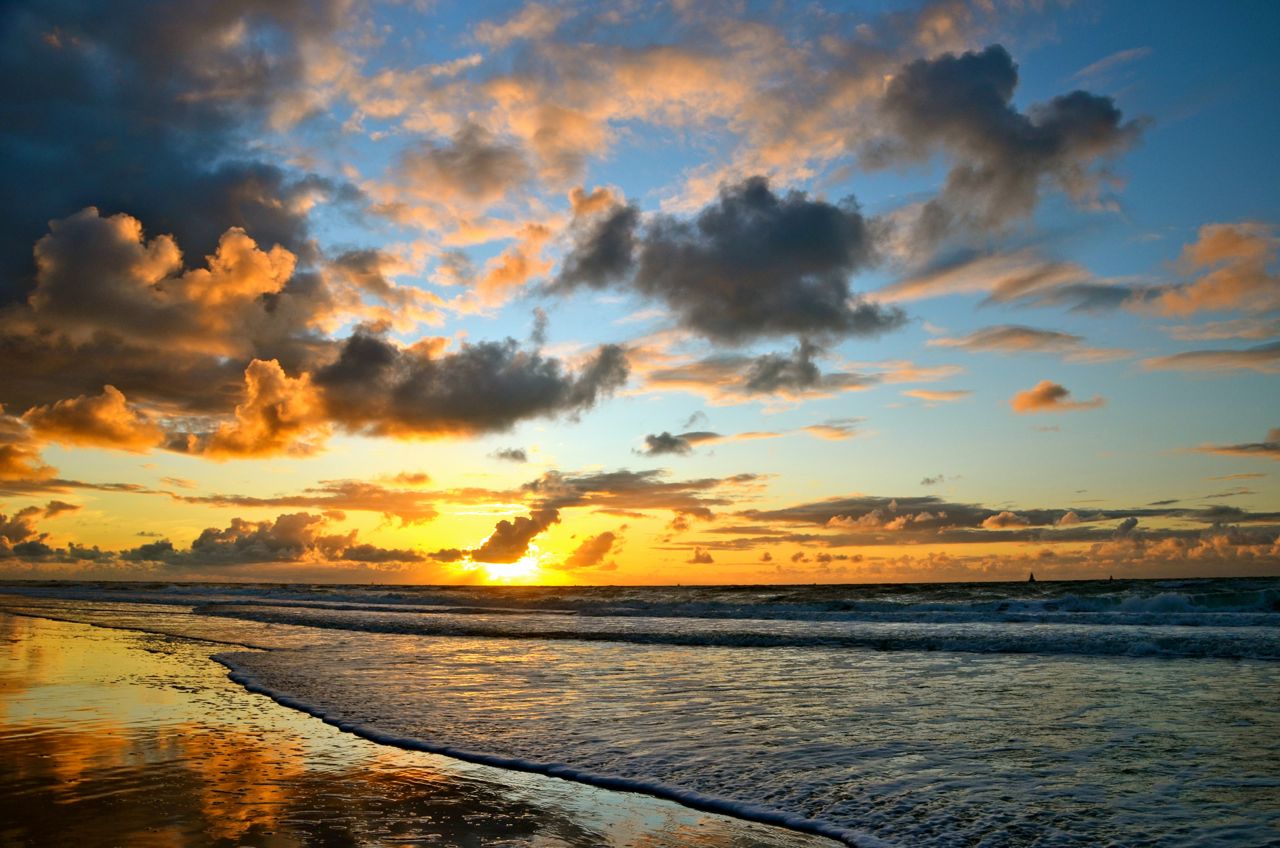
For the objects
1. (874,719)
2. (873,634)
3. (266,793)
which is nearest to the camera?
(266,793)

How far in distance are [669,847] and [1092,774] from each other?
18.0ft

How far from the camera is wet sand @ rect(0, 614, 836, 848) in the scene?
7.44 m

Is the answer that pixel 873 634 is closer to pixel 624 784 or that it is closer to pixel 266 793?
pixel 624 784

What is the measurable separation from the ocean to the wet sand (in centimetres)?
69

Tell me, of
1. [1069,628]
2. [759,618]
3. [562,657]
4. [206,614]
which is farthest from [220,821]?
[206,614]

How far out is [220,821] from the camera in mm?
7723

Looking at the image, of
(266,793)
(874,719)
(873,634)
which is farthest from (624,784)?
(873,634)

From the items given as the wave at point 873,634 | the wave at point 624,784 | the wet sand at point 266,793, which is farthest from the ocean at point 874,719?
the wet sand at point 266,793

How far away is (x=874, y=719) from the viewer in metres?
13.1

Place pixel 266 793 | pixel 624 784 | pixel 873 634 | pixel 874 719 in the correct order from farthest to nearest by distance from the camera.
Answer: pixel 873 634 → pixel 874 719 → pixel 624 784 → pixel 266 793

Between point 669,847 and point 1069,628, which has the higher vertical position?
point 669,847

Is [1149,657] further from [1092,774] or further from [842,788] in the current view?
[842,788]

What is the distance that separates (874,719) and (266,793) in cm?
884

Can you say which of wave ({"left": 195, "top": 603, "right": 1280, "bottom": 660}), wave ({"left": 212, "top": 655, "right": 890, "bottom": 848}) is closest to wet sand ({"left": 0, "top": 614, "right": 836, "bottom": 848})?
wave ({"left": 212, "top": 655, "right": 890, "bottom": 848})
